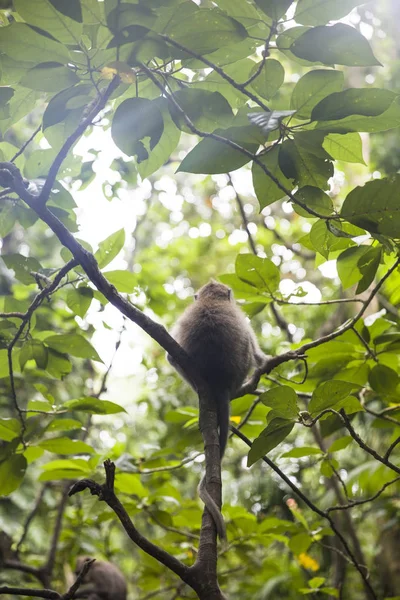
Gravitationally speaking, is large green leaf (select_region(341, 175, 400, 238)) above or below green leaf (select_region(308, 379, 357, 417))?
above

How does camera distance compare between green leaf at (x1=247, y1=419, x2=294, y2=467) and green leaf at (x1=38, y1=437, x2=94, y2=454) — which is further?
green leaf at (x1=38, y1=437, x2=94, y2=454)

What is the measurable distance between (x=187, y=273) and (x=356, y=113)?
613 centimetres

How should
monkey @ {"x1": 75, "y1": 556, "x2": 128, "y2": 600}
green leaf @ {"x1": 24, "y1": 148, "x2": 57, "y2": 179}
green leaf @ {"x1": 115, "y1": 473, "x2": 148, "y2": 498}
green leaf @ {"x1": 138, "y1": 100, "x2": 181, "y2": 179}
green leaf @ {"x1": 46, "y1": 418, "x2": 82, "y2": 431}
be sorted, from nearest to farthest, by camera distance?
green leaf @ {"x1": 138, "y1": 100, "x2": 181, "y2": 179} < green leaf @ {"x1": 24, "y1": 148, "x2": 57, "y2": 179} < green leaf @ {"x1": 46, "y1": 418, "x2": 82, "y2": 431} < green leaf @ {"x1": 115, "y1": 473, "x2": 148, "y2": 498} < monkey @ {"x1": 75, "y1": 556, "x2": 128, "y2": 600}

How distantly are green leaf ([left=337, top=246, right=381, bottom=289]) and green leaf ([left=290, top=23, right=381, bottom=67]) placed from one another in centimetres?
53

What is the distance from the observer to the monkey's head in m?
2.68

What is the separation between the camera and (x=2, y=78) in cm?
130

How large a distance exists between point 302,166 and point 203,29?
0.36m

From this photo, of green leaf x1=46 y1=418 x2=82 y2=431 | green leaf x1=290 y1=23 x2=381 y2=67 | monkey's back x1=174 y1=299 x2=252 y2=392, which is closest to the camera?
green leaf x1=290 y1=23 x2=381 y2=67

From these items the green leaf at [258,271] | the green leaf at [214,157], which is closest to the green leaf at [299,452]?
the green leaf at [258,271]

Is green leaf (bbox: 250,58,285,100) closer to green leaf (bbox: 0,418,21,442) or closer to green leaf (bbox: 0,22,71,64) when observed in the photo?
green leaf (bbox: 0,22,71,64)

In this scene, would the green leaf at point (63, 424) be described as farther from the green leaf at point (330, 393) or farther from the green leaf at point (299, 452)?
the green leaf at point (330, 393)

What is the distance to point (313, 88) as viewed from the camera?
3.90 feet

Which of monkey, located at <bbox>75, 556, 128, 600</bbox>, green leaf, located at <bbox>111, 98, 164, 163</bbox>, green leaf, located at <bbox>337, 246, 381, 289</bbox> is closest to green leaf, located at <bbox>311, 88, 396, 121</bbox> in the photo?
green leaf, located at <bbox>111, 98, 164, 163</bbox>

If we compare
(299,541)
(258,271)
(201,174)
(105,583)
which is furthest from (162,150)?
(105,583)
